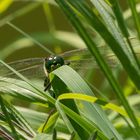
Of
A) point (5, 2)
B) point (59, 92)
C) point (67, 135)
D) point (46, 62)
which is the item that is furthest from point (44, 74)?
point (5, 2)

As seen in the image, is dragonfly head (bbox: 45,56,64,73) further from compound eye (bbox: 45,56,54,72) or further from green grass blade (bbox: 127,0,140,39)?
green grass blade (bbox: 127,0,140,39)

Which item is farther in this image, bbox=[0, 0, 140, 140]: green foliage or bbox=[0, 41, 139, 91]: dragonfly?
bbox=[0, 41, 139, 91]: dragonfly

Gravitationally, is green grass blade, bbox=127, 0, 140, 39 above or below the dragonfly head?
above

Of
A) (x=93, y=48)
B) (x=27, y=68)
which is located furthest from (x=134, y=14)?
(x=27, y=68)

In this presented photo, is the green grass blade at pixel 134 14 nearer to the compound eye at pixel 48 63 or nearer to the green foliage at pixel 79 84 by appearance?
the green foliage at pixel 79 84

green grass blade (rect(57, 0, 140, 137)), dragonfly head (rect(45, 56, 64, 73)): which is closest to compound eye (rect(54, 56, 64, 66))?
dragonfly head (rect(45, 56, 64, 73))
